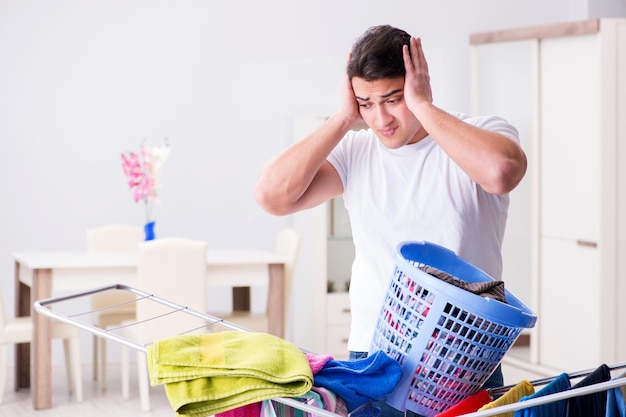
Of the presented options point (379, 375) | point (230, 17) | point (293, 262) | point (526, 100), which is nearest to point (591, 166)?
point (526, 100)

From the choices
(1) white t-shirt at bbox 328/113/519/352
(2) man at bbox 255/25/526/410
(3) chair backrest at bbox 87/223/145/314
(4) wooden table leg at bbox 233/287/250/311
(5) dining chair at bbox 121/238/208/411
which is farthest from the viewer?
(4) wooden table leg at bbox 233/287/250/311

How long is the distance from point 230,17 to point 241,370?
15.7 ft

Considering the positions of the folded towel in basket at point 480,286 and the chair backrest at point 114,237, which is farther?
the chair backrest at point 114,237

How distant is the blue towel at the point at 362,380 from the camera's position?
131 cm

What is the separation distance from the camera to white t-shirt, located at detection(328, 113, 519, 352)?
1.67 m

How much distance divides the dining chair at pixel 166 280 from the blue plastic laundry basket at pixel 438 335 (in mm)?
3085

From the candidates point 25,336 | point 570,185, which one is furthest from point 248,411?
point 570,185

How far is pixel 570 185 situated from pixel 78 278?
2.57 metres

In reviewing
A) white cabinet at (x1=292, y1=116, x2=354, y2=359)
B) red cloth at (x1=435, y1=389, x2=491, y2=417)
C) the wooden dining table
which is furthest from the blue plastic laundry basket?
white cabinet at (x1=292, y1=116, x2=354, y2=359)

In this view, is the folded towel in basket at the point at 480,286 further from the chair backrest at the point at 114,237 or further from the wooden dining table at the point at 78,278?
the chair backrest at the point at 114,237

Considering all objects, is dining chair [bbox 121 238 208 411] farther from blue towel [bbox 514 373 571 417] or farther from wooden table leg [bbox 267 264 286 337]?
blue towel [bbox 514 373 571 417]

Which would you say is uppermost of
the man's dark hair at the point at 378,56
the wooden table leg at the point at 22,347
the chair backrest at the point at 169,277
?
the man's dark hair at the point at 378,56

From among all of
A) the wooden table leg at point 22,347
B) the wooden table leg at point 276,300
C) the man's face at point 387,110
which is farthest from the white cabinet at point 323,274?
the man's face at point 387,110

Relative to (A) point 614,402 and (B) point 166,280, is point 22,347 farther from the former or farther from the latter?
(A) point 614,402
